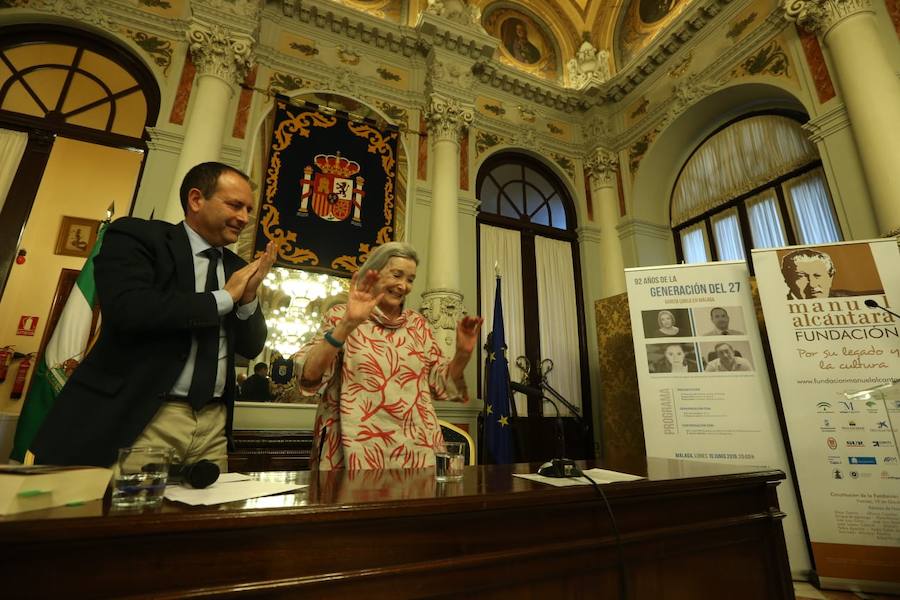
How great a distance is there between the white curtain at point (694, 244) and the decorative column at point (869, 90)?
1.87 meters

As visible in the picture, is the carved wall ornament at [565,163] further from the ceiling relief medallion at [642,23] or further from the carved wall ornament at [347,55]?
the carved wall ornament at [347,55]

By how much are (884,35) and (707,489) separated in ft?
14.4

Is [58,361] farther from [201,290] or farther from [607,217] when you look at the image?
[607,217]

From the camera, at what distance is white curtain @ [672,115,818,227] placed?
14.5 ft

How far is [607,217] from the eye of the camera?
5.69 metres

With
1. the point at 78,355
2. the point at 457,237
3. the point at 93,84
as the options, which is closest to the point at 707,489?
the point at 78,355

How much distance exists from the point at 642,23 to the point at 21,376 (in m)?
8.12

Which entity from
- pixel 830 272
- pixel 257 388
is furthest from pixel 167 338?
pixel 830 272

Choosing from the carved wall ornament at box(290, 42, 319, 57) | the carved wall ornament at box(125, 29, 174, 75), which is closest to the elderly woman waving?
the carved wall ornament at box(125, 29, 174, 75)

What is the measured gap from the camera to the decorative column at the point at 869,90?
3156mm

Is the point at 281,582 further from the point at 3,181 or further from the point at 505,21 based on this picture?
the point at 505,21

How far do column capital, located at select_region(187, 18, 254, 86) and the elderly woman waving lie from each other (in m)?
3.54

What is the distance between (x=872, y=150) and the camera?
10.7 ft

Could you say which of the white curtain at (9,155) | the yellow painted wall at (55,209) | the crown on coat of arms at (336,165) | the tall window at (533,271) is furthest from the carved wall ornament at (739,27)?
the white curtain at (9,155)
